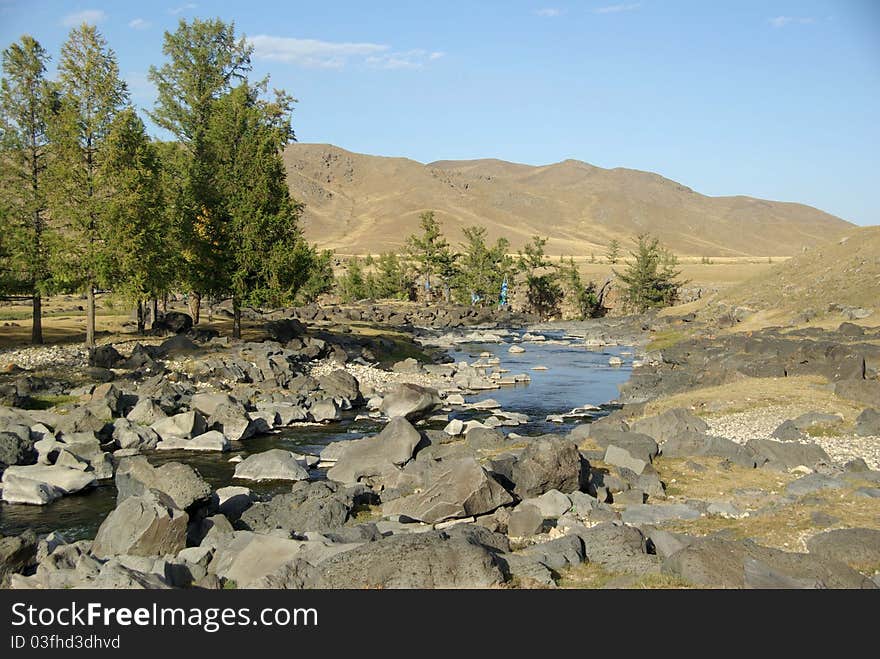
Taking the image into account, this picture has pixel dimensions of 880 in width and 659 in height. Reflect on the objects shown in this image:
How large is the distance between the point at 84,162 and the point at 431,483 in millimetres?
28576

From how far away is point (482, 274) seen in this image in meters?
97.4

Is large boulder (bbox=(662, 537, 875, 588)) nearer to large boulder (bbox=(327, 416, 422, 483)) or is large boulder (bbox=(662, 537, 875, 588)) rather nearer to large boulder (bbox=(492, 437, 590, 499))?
large boulder (bbox=(492, 437, 590, 499))

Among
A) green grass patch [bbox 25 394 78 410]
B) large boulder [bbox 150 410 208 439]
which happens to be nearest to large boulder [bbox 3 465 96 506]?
large boulder [bbox 150 410 208 439]

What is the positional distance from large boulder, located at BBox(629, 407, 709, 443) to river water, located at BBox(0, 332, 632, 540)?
438cm

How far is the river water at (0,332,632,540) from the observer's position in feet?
58.8

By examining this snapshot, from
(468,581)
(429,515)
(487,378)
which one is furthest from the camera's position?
(487,378)

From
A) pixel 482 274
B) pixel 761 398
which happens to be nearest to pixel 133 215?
→ pixel 761 398

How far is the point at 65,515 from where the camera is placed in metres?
18.0

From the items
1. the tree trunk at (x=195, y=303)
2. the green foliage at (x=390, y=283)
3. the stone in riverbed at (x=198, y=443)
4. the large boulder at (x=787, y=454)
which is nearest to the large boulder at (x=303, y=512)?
the stone in riverbed at (x=198, y=443)

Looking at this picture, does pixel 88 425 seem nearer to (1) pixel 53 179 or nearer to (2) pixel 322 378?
(2) pixel 322 378

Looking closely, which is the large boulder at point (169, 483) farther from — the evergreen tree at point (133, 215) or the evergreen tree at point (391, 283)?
the evergreen tree at point (391, 283)

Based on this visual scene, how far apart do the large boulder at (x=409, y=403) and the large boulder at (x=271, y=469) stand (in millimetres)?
9446
